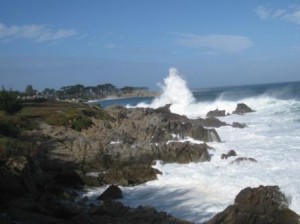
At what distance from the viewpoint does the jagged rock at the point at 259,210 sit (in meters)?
12.9

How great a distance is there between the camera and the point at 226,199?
53.0 ft

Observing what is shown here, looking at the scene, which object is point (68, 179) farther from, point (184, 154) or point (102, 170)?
point (184, 154)

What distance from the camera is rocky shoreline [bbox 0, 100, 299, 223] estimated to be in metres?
13.0

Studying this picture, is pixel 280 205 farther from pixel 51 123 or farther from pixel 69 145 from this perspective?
pixel 51 123

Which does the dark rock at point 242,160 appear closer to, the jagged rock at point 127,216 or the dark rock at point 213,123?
the jagged rock at point 127,216

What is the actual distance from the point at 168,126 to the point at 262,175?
1267 cm

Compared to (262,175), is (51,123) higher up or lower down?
higher up

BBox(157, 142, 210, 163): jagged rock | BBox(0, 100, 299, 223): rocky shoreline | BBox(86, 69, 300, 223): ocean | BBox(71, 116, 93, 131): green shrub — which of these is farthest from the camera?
BBox(71, 116, 93, 131): green shrub

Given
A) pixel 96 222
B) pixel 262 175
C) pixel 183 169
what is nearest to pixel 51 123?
pixel 183 169

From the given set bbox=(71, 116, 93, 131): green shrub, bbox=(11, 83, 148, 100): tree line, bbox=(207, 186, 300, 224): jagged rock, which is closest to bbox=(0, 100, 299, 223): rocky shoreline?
bbox=(207, 186, 300, 224): jagged rock

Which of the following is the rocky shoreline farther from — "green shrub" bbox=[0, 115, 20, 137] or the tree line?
the tree line

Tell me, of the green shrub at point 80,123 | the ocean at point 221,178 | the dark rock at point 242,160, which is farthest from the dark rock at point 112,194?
the green shrub at point 80,123

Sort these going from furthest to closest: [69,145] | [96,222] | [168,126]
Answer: [168,126]
[69,145]
[96,222]

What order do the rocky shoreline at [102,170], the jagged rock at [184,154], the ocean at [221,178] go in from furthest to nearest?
1. the jagged rock at [184,154]
2. the ocean at [221,178]
3. the rocky shoreline at [102,170]
